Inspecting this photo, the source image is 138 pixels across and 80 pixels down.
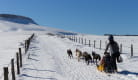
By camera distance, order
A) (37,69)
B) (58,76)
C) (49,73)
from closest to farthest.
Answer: (58,76) < (49,73) < (37,69)

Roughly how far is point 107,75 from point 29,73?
372 cm

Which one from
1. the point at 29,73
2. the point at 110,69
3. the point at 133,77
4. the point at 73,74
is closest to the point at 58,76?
the point at 73,74

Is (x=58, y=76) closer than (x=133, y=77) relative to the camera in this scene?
No

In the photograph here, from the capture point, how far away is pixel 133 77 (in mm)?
10703

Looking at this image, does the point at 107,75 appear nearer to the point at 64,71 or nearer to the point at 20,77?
the point at 64,71

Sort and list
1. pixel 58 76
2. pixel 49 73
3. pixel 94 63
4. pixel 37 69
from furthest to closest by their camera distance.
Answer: pixel 94 63
pixel 37 69
pixel 49 73
pixel 58 76

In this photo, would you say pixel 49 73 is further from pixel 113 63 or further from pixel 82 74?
pixel 113 63

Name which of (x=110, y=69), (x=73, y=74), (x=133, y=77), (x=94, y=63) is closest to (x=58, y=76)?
(x=73, y=74)

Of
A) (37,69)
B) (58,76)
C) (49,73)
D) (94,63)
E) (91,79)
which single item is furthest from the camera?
(94,63)

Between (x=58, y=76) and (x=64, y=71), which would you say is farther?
(x=64, y=71)

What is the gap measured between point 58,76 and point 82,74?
117 cm

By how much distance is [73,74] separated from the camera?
11.8 meters

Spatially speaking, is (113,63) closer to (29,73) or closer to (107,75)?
(107,75)

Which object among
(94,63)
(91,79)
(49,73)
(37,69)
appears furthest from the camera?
(94,63)
